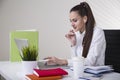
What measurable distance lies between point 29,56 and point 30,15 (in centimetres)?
234

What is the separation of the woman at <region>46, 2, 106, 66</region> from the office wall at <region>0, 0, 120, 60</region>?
1.32 m

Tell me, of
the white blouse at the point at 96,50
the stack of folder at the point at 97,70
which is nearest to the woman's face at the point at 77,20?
the white blouse at the point at 96,50

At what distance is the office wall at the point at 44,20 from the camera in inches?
149

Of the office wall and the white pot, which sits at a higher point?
the office wall

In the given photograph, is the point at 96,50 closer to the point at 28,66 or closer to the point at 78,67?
the point at 78,67

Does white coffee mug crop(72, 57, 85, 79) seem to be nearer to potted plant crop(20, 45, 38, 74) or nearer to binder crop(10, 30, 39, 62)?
potted plant crop(20, 45, 38, 74)

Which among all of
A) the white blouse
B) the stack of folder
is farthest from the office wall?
the stack of folder

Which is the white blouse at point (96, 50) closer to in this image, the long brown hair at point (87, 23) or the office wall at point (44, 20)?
the long brown hair at point (87, 23)

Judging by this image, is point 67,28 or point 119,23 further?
point 67,28

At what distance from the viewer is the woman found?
2.09 meters

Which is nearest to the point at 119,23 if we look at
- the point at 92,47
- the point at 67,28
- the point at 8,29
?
the point at 67,28

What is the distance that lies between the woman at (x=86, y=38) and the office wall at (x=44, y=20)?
132 cm

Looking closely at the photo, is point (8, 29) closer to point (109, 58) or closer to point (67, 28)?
point (67, 28)

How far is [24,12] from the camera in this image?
12.8 ft
